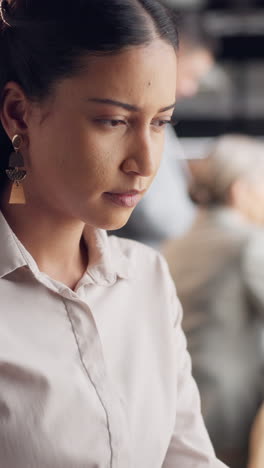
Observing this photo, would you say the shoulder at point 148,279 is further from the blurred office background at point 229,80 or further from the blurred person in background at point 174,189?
the blurred office background at point 229,80

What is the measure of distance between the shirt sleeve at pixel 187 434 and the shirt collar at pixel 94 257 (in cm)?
12

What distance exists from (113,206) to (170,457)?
354mm

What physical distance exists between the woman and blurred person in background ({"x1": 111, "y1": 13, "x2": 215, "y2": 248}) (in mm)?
Answer: 1741

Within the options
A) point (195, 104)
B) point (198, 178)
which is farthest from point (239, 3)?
point (198, 178)

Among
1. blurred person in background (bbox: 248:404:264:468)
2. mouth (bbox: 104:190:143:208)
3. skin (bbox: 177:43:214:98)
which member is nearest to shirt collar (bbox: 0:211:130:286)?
mouth (bbox: 104:190:143:208)

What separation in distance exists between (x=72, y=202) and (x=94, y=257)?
0.15m

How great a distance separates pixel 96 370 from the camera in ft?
3.01

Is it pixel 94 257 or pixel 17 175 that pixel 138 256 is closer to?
pixel 94 257

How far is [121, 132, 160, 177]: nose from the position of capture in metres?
0.87

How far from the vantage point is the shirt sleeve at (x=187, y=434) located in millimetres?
1040

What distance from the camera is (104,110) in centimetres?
85

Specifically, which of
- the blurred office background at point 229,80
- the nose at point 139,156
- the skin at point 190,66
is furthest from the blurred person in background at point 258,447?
the blurred office background at point 229,80

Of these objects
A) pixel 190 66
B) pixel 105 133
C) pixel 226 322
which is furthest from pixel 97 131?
pixel 190 66

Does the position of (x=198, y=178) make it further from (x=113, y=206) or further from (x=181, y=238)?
(x=113, y=206)
